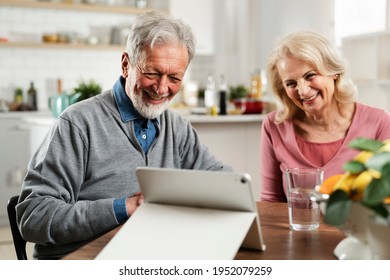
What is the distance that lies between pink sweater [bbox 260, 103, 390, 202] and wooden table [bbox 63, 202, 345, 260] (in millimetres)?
702

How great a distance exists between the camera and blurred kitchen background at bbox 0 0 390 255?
4836 millimetres

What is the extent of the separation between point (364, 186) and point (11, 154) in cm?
474

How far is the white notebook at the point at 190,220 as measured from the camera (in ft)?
3.59

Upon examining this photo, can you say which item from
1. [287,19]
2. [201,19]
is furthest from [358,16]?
[201,19]

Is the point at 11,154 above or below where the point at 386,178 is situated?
below

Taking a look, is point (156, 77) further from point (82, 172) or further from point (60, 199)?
point (60, 199)

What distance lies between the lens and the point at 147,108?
1.86 meters

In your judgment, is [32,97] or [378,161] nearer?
[378,161]

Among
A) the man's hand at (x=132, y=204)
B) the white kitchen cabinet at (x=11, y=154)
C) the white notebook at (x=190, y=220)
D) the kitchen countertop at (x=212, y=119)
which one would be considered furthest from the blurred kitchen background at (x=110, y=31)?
the white notebook at (x=190, y=220)

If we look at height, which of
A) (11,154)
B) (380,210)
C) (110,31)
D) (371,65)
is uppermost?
(110,31)

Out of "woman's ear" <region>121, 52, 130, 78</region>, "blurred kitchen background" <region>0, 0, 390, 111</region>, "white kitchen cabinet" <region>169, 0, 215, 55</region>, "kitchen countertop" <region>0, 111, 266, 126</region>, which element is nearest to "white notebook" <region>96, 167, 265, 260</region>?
"woman's ear" <region>121, 52, 130, 78</region>

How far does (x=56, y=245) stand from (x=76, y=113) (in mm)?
404

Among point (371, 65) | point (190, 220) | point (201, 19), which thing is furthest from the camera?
point (201, 19)

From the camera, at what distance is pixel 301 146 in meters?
2.22
